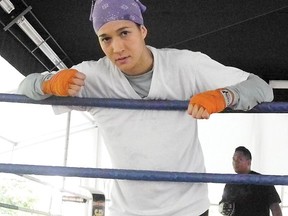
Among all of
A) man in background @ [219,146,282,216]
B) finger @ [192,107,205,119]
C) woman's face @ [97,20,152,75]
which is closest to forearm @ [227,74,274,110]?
finger @ [192,107,205,119]

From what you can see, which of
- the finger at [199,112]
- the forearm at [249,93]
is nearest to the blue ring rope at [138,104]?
the forearm at [249,93]

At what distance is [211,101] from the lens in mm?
1155

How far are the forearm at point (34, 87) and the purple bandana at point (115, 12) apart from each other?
240mm

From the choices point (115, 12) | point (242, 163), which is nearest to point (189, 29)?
point (242, 163)

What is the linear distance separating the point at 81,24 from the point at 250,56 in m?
2.16

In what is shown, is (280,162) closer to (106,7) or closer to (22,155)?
(22,155)

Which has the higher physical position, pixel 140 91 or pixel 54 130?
pixel 54 130

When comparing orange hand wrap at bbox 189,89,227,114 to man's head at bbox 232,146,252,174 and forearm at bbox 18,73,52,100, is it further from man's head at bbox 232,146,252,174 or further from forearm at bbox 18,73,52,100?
man's head at bbox 232,146,252,174

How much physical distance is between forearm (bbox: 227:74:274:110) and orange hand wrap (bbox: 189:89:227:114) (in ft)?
0.15

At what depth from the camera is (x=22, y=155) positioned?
774cm

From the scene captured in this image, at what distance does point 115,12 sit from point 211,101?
0.43m

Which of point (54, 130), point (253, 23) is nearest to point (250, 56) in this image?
point (253, 23)

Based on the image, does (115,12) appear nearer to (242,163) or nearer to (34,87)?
(34,87)

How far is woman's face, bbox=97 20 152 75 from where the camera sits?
1305 mm
